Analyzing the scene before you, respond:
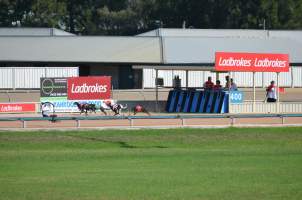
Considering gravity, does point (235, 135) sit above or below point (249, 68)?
below

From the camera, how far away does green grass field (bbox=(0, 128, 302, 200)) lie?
44.8ft

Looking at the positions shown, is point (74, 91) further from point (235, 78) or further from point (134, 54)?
point (134, 54)

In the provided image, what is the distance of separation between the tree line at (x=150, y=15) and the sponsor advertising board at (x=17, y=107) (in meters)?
64.6

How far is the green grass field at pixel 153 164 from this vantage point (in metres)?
13.6

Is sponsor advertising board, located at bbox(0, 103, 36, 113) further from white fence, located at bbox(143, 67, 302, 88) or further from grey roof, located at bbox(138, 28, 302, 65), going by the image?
grey roof, located at bbox(138, 28, 302, 65)

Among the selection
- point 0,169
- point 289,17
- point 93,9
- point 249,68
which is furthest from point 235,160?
point 93,9

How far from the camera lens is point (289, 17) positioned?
109438 mm

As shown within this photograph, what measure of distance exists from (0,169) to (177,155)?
18.5ft

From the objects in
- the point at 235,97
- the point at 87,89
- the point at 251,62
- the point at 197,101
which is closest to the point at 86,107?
the point at 87,89

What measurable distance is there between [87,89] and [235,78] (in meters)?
34.0

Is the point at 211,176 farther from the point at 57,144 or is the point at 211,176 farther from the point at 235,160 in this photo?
the point at 57,144

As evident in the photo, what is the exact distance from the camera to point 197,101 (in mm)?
41125

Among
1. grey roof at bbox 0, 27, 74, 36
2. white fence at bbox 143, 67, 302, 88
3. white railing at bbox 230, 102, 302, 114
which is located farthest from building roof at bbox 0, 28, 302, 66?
white railing at bbox 230, 102, 302, 114

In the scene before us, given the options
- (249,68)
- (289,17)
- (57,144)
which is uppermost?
(289,17)
